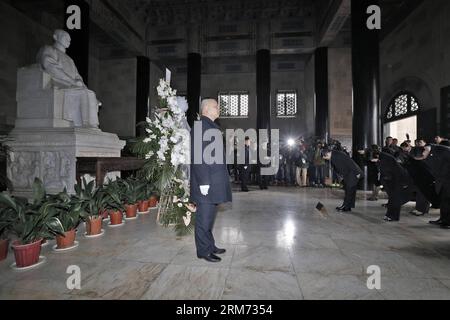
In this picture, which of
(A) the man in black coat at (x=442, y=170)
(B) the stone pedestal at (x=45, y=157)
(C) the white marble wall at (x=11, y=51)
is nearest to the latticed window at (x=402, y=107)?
(A) the man in black coat at (x=442, y=170)

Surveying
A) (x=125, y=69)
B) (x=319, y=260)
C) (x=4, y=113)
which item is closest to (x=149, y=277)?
Result: (x=319, y=260)

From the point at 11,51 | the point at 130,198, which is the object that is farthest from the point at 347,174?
the point at 11,51

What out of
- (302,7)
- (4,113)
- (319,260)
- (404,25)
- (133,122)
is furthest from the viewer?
(133,122)

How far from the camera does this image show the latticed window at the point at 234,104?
1831 cm

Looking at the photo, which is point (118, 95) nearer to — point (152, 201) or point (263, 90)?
point (263, 90)

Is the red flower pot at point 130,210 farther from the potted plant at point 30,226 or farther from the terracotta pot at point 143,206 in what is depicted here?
the potted plant at point 30,226

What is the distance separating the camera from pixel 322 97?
1259 centimetres

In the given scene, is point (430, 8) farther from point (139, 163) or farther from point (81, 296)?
point (81, 296)

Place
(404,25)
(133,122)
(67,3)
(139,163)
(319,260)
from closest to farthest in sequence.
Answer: (319,260)
(139,163)
(67,3)
(404,25)
(133,122)

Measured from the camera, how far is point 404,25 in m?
11.4

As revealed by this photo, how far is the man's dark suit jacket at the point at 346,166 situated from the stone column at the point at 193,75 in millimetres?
8729

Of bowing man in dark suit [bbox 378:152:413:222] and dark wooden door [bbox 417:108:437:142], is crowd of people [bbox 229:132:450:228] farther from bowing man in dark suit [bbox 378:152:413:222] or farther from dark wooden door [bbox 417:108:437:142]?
dark wooden door [bbox 417:108:437:142]

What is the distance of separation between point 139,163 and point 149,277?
365 centimetres

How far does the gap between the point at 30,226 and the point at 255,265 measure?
2.44 meters
